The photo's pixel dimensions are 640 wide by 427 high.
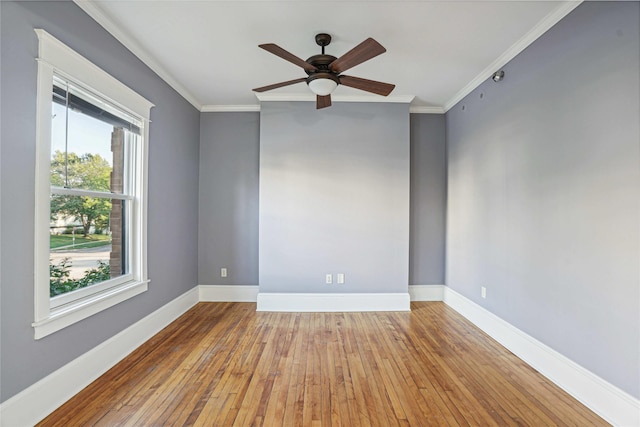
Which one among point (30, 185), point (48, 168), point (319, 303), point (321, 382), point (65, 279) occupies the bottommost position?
point (321, 382)

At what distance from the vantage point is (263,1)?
2.11 metres

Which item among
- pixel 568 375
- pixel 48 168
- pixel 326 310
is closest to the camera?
pixel 48 168

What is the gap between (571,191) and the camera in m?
2.14

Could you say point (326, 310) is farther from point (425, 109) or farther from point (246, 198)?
point (425, 109)

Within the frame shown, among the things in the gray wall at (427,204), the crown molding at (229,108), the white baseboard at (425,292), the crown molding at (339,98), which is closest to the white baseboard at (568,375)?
the white baseboard at (425,292)

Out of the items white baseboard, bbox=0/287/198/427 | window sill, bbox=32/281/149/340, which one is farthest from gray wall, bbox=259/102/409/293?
window sill, bbox=32/281/149/340

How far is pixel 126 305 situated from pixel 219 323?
1.08 meters

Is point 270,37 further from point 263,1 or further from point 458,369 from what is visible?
point 458,369

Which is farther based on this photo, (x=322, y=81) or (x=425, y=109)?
(x=425, y=109)

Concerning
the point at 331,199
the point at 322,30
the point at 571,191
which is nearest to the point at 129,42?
the point at 322,30

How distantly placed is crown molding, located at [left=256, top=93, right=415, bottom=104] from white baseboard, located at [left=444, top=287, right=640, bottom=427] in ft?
9.28

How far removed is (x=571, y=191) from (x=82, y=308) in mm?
3752

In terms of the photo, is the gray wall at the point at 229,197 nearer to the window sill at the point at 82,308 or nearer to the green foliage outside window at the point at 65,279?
the window sill at the point at 82,308

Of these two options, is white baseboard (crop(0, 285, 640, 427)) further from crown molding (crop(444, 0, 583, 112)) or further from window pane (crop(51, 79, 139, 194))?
crown molding (crop(444, 0, 583, 112))
